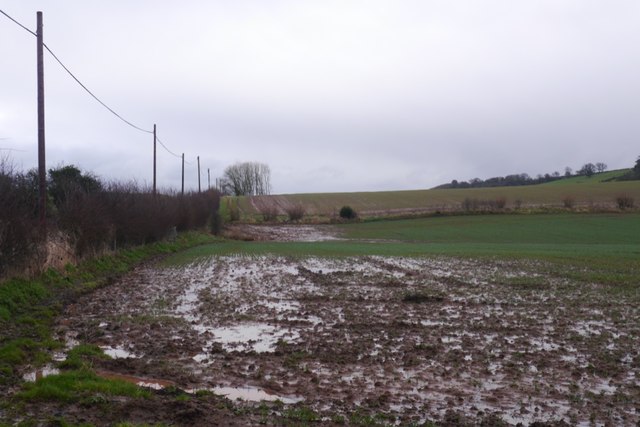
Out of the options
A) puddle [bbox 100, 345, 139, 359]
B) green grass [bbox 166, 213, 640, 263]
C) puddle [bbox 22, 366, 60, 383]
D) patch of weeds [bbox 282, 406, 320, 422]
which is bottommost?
green grass [bbox 166, 213, 640, 263]

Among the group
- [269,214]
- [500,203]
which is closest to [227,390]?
[269,214]

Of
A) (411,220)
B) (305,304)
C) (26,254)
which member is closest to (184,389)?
(305,304)

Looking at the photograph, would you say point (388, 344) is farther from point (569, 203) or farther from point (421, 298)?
point (569, 203)

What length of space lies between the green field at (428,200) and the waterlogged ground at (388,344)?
60775 mm

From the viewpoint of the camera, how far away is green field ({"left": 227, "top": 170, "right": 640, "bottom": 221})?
257ft

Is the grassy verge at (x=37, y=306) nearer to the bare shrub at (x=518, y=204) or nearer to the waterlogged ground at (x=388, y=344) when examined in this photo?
the waterlogged ground at (x=388, y=344)

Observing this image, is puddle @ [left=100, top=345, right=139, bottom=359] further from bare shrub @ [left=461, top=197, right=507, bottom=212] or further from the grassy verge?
bare shrub @ [left=461, top=197, right=507, bottom=212]

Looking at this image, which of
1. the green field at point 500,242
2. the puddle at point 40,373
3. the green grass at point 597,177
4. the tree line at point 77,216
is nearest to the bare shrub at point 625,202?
the green field at point 500,242

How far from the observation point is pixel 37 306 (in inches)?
517

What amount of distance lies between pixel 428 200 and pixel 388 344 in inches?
3201

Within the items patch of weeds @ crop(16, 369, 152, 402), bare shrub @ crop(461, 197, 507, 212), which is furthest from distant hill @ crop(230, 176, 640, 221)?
patch of weeds @ crop(16, 369, 152, 402)

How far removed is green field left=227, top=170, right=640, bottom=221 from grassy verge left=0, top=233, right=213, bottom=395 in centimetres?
5861

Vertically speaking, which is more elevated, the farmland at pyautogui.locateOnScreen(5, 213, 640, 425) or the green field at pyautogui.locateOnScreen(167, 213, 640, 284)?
the farmland at pyautogui.locateOnScreen(5, 213, 640, 425)

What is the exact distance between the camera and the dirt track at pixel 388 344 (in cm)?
705
